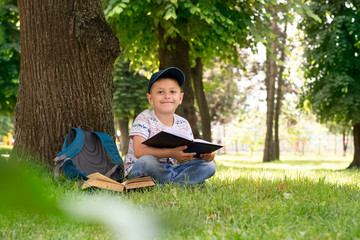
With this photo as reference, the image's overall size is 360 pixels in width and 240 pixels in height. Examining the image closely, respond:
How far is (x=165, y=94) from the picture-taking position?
397cm

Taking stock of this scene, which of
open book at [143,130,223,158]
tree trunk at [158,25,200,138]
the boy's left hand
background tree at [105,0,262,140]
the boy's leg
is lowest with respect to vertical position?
the boy's leg

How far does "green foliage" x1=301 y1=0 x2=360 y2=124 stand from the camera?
11748mm

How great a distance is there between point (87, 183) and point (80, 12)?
89.8 inches

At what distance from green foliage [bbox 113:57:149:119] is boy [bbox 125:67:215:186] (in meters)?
16.3

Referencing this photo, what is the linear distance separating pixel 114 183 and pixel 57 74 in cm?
172

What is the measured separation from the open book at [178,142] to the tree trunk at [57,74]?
1313 mm

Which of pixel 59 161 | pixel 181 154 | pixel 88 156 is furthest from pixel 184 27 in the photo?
pixel 59 161

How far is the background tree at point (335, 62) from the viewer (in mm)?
11758

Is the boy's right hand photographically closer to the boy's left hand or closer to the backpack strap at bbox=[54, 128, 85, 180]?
the boy's left hand

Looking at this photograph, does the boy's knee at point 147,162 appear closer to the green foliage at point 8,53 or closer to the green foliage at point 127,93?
the green foliage at point 8,53

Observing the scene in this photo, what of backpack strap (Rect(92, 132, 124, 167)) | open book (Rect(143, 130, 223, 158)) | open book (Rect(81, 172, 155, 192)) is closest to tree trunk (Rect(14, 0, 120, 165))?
backpack strap (Rect(92, 132, 124, 167))

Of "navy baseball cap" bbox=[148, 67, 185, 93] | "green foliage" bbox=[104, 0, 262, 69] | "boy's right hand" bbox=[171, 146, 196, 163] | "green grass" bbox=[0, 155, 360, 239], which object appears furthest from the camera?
"green foliage" bbox=[104, 0, 262, 69]

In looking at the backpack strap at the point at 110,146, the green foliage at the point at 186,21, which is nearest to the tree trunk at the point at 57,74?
the backpack strap at the point at 110,146

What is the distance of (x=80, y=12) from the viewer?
4.47 m
